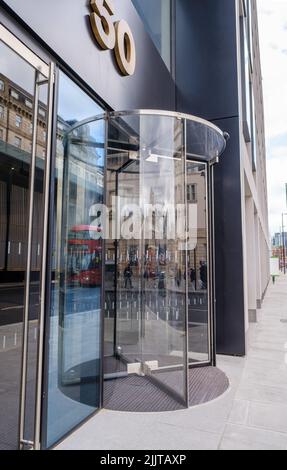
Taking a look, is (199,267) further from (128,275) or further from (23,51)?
(23,51)

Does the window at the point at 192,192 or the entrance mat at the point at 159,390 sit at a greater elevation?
the window at the point at 192,192

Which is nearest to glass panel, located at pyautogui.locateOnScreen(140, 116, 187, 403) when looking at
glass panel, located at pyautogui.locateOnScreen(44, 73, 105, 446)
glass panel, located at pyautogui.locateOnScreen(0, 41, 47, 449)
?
glass panel, located at pyautogui.locateOnScreen(44, 73, 105, 446)

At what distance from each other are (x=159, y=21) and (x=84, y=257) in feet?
15.9

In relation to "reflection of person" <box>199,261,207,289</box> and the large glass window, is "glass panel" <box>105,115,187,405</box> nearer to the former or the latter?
"reflection of person" <box>199,261,207,289</box>

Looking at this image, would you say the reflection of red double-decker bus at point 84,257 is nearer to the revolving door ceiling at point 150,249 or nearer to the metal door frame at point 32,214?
the metal door frame at point 32,214

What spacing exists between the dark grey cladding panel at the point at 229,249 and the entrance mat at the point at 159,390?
0.91m

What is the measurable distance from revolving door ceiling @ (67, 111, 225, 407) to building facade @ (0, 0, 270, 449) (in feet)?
0.06

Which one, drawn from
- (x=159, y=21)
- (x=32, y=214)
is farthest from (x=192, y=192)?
(x=159, y=21)

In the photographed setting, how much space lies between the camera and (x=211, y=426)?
2932mm

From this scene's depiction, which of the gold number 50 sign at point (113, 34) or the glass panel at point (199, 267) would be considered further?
the glass panel at point (199, 267)

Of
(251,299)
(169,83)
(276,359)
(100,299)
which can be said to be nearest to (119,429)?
(100,299)

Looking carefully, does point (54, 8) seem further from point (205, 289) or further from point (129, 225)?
point (205, 289)

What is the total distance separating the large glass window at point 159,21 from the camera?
17.4ft

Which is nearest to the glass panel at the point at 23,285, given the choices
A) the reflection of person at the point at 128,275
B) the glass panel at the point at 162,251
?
the reflection of person at the point at 128,275
